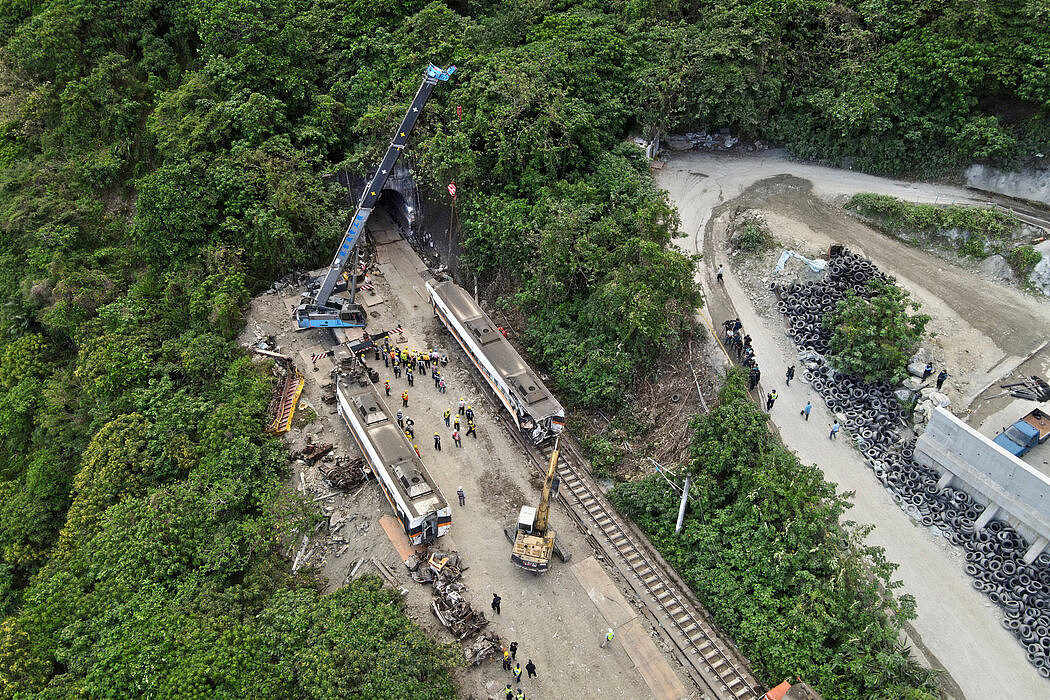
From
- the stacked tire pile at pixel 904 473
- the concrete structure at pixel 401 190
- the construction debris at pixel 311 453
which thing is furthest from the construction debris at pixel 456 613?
the concrete structure at pixel 401 190

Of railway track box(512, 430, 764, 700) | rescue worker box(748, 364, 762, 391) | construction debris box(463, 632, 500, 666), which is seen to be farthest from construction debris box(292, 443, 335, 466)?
rescue worker box(748, 364, 762, 391)

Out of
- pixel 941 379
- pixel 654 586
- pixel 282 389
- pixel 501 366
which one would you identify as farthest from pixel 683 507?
pixel 282 389

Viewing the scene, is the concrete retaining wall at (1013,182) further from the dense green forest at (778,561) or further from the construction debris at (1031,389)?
the dense green forest at (778,561)

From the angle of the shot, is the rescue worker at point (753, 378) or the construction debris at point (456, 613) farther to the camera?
the rescue worker at point (753, 378)

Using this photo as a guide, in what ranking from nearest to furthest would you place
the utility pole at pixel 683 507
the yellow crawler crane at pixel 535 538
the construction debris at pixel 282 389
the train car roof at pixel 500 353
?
the yellow crawler crane at pixel 535 538 → the utility pole at pixel 683 507 → the train car roof at pixel 500 353 → the construction debris at pixel 282 389

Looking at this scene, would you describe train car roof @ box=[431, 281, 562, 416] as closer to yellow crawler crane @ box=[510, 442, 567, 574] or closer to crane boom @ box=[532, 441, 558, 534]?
crane boom @ box=[532, 441, 558, 534]

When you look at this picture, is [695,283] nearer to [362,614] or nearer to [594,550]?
[594,550]
